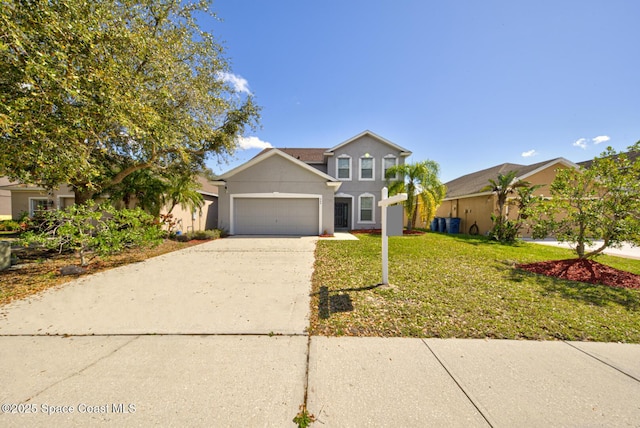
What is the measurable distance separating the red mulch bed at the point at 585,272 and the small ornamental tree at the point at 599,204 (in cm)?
37

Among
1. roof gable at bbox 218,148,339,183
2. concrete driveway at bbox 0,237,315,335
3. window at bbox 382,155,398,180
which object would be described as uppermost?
window at bbox 382,155,398,180

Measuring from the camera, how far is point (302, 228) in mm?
13039

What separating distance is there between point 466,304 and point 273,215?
10.5m

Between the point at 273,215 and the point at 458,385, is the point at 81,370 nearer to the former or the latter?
the point at 458,385

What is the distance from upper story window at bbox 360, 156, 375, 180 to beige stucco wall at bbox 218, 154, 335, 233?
458 centimetres

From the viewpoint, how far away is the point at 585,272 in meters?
5.94

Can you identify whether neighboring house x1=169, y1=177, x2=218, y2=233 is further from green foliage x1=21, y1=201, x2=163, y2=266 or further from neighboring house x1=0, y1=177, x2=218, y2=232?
green foliage x1=21, y1=201, x2=163, y2=266

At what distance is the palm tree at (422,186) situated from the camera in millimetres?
13500

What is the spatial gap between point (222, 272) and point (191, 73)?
22.9 feet

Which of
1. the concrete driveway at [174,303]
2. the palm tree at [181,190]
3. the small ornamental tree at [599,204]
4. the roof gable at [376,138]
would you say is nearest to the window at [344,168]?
the roof gable at [376,138]

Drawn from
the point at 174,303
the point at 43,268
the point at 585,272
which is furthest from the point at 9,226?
the point at 585,272

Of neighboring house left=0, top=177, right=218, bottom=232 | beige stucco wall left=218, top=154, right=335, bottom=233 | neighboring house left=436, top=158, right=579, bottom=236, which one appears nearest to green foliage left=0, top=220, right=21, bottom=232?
neighboring house left=0, top=177, right=218, bottom=232

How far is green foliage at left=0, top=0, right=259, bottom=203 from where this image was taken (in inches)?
174

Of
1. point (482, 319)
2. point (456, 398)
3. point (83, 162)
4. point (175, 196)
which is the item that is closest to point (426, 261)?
point (482, 319)
